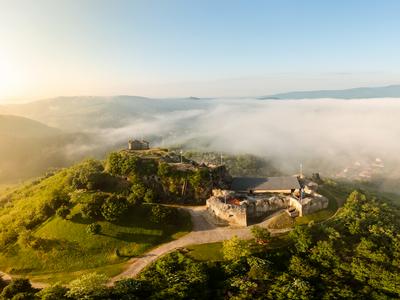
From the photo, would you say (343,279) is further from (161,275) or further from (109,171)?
(109,171)

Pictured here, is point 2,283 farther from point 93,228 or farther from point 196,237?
point 196,237

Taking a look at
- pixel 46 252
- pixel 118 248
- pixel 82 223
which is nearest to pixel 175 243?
pixel 118 248

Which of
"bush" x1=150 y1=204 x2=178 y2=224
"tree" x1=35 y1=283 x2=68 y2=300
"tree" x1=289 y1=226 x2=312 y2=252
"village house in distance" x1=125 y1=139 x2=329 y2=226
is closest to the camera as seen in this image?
"tree" x1=35 y1=283 x2=68 y2=300

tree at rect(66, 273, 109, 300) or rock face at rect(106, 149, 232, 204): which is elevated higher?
rock face at rect(106, 149, 232, 204)

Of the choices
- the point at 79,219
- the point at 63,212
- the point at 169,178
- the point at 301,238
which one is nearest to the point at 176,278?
the point at 301,238

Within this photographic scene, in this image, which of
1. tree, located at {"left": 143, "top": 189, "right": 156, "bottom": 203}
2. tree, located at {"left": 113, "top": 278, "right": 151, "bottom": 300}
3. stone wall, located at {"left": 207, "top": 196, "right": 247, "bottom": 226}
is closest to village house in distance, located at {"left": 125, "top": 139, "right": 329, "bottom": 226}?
stone wall, located at {"left": 207, "top": 196, "right": 247, "bottom": 226}

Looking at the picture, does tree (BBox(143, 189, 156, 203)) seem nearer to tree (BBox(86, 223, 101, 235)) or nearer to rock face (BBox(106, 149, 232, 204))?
rock face (BBox(106, 149, 232, 204))
